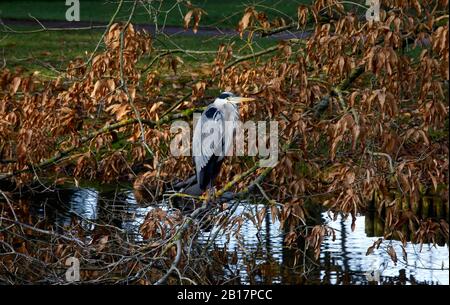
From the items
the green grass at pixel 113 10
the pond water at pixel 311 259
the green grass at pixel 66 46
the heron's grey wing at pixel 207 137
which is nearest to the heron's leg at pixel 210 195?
the pond water at pixel 311 259

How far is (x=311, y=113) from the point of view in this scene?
789cm

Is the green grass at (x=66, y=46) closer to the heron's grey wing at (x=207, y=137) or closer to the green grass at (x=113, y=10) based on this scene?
the green grass at (x=113, y=10)

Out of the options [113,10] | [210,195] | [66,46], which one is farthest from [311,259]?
[113,10]

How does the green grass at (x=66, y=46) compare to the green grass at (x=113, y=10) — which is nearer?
the green grass at (x=66, y=46)

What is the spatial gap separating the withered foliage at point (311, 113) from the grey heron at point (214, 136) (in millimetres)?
216

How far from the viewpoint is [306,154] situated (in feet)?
25.6

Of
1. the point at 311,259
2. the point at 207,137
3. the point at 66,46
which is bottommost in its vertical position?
the point at 311,259

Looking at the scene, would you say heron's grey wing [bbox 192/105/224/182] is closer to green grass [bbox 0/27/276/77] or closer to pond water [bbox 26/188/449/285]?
pond water [bbox 26/188/449/285]

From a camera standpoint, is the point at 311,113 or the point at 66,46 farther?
the point at 66,46

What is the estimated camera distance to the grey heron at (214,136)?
25.9ft

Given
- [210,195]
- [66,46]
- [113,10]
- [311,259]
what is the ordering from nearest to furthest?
[210,195] → [311,259] → [66,46] → [113,10]

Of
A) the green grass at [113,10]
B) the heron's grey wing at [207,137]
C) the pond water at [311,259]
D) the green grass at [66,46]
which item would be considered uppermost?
the green grass at [113,10]

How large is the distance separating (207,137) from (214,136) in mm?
58

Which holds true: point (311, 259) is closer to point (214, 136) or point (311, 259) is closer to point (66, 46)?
point (214, 136)
